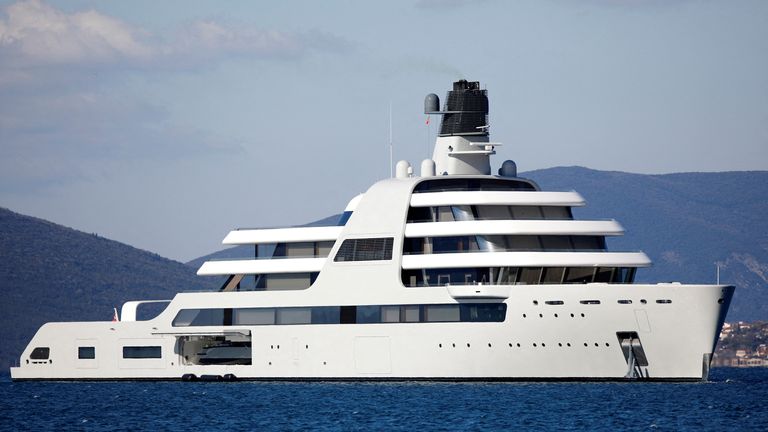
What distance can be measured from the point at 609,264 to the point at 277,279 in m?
11.4

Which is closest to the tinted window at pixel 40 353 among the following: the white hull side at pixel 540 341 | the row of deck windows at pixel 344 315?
the row of deck windows at pixel 344 315

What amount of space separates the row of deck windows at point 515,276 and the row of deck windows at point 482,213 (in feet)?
5.96

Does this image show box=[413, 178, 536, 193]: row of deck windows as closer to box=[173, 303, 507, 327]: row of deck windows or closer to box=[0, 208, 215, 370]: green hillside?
box=[173, 303, 507, 327]: row of deck windows

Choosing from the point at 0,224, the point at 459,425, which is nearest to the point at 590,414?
the point at 459,425

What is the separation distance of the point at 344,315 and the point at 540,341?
6.88 meters

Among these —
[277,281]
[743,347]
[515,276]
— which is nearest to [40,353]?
[277,281]

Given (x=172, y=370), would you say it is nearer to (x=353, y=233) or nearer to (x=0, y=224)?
(x=353, y=233)

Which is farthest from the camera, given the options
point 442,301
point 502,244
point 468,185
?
point 468,185

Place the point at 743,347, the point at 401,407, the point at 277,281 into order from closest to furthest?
the point at 401,407 → the point at 277,281 → the point at 743,347

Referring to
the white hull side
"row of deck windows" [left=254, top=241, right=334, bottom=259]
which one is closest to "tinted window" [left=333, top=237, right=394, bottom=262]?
"row of deck windows" [left=254, top=241, right=334, bottom=259]

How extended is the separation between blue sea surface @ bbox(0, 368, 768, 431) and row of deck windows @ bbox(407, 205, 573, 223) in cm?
533

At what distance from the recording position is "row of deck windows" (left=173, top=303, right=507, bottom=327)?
4731 centimetres

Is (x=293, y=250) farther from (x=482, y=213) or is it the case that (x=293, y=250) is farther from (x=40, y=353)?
(x=40, y=353)

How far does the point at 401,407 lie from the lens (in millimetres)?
42344
